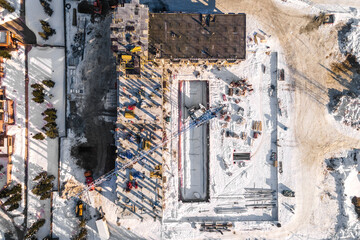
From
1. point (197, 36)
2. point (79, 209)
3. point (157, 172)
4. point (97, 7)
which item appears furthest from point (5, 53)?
point (157, 172)

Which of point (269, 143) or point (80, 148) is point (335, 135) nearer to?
point (269, 143)

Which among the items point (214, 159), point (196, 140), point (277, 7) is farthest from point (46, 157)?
point (277, 7)

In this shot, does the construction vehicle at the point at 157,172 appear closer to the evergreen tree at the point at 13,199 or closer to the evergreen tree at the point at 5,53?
the evergreen tree at the point at 13,199

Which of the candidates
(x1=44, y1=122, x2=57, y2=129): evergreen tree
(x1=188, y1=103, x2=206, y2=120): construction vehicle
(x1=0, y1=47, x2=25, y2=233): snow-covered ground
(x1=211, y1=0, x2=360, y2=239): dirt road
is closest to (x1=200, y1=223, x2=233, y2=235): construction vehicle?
(x1=211, y1=0, x2=360, y2=239): dirt road

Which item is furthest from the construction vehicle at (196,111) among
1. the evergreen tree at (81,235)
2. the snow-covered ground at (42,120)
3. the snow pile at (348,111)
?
the evergreen tree at (81,235)

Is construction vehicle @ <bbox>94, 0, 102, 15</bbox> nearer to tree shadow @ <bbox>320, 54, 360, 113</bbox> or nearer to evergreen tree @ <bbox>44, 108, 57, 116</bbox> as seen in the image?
evergreen tree @ <bbox>44, 108, 57, 116</bbox>

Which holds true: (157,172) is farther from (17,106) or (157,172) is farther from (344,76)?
(344,76)

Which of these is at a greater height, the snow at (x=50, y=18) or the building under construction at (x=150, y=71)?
the snow at (x=50, y=18)
